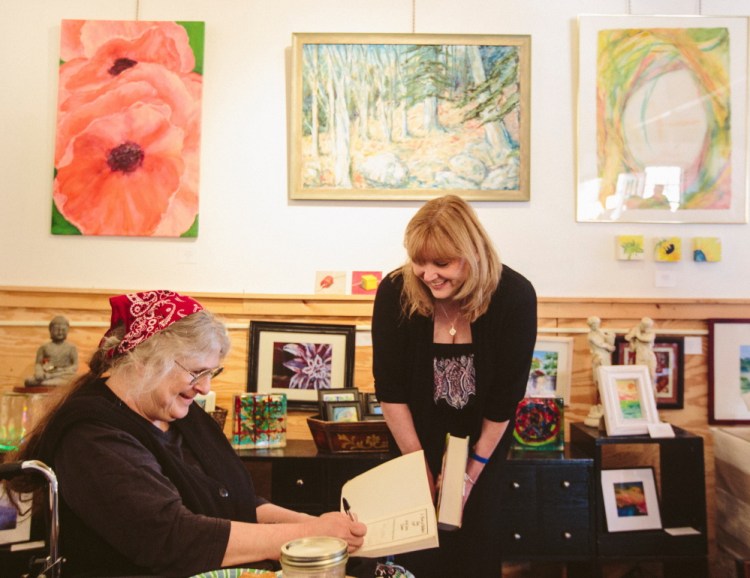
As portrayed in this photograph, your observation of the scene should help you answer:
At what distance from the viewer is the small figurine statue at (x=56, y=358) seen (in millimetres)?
2848

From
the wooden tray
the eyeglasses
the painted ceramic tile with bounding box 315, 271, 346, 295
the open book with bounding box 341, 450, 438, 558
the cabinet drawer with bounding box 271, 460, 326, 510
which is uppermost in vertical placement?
the painted ceramic tile with bounding box 315, 271, 346, 295

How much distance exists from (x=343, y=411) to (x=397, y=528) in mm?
1556

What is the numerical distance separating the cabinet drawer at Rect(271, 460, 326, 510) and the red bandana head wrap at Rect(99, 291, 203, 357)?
4.44 feet

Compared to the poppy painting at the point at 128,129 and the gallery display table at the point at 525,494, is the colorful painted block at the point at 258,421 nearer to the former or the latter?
the gallery display table at the point at 525,494

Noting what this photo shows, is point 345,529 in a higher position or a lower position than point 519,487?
higher

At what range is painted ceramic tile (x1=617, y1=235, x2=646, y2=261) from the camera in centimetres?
311

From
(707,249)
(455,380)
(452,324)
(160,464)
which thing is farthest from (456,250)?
(707,249)

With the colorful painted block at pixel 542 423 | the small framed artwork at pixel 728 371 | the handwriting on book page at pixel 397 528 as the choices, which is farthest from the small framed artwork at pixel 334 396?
the small framed artwork at pixel 728 371

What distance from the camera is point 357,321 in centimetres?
311

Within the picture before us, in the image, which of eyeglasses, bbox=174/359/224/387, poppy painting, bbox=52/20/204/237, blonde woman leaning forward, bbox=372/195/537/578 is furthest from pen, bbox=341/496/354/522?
poppy painting, bbox=52/20/204/237

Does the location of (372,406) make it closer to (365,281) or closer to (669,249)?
(365,281)

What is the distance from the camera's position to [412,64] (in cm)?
312

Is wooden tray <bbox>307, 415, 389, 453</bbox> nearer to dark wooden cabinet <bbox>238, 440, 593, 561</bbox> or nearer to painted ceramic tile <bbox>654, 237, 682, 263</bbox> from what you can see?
dark wooden cabinet <bbox>238, 440, 593, 561</bbox>

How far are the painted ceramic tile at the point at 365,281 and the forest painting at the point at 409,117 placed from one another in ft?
1.12
